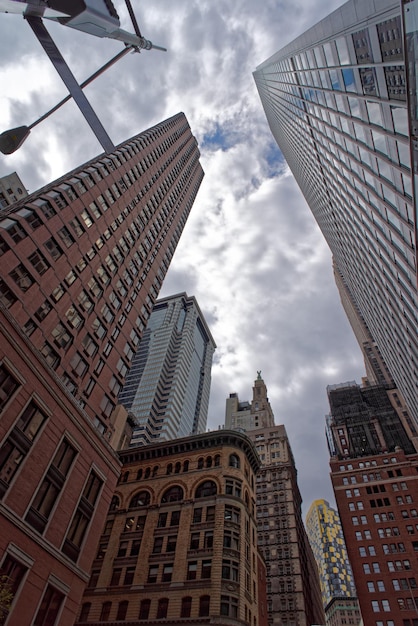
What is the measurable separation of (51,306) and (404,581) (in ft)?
257

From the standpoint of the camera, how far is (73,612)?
28.1 m

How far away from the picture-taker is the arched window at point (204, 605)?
39500 millimetres

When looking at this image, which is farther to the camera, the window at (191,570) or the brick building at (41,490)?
the window at (191,570)

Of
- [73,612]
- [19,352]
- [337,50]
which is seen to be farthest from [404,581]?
[337,50]

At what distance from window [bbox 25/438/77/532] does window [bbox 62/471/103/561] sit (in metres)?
3.11

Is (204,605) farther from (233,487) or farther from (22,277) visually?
(22,277)

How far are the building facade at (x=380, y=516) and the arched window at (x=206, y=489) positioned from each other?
44199 millimetres

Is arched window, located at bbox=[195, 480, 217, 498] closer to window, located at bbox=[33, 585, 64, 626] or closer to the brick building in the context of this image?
the brick building

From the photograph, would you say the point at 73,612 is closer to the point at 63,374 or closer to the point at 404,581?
the point at 63,374

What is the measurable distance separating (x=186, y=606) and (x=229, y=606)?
15.0ft

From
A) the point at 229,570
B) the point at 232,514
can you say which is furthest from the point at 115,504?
the point at 229,570

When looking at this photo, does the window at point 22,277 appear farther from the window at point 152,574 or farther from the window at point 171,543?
the window at point 152,574

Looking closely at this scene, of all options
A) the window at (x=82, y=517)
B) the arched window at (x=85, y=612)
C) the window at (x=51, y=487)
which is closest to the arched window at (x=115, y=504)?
the arched window at (x=85, y=612)

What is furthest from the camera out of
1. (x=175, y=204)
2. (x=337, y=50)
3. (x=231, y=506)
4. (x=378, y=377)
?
(x=378, y=377)
